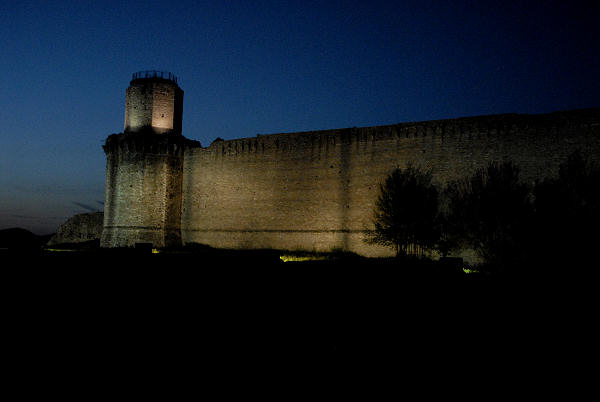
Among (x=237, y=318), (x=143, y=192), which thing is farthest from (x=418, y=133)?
(x=237, y=318)

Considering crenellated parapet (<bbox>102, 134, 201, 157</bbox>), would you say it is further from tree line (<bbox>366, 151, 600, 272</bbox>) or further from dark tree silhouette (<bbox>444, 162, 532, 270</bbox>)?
dark tree silhouette (<bbox>444, 162, 532, 270</bbox>)

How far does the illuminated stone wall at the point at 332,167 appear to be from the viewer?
17531 mm

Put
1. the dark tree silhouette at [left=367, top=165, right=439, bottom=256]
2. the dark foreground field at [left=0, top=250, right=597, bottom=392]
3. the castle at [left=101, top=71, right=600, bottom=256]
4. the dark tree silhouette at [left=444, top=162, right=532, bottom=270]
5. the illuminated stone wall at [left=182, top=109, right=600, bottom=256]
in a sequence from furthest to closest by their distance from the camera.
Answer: the dark tree silhouette at [left=367, top=165, right=439, bottom=256]
the castle at [left=101, top=71, right=600, bottom=256]
the illuminated stone wall at [left=182, top=109, right=600, bottom=256]
the dark tree silhouette at [left=444, top=162, right=532, bottom=270]
the dark foreground field at [left=0, top=250, right=597, bottom=392]

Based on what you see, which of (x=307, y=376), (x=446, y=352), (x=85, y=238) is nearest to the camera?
(x=307, y=376)

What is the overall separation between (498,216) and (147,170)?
16499mm

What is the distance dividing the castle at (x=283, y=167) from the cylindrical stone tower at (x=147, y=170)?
0.05m

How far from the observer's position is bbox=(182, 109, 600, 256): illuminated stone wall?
17531 mm

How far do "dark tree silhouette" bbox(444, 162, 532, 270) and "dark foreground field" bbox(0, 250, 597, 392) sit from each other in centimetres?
1072

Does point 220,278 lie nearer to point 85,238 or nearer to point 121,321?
point 121,321

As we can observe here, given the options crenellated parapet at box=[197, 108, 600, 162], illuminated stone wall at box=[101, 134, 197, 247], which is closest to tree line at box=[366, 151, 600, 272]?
crenellated parapet at box=[197, 108, 600, 162]

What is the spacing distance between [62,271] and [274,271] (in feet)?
5.18

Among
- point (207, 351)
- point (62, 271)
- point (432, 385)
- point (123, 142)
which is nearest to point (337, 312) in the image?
point (432, 385)

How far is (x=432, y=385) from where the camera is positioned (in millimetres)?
4125

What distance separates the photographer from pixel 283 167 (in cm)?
2234
